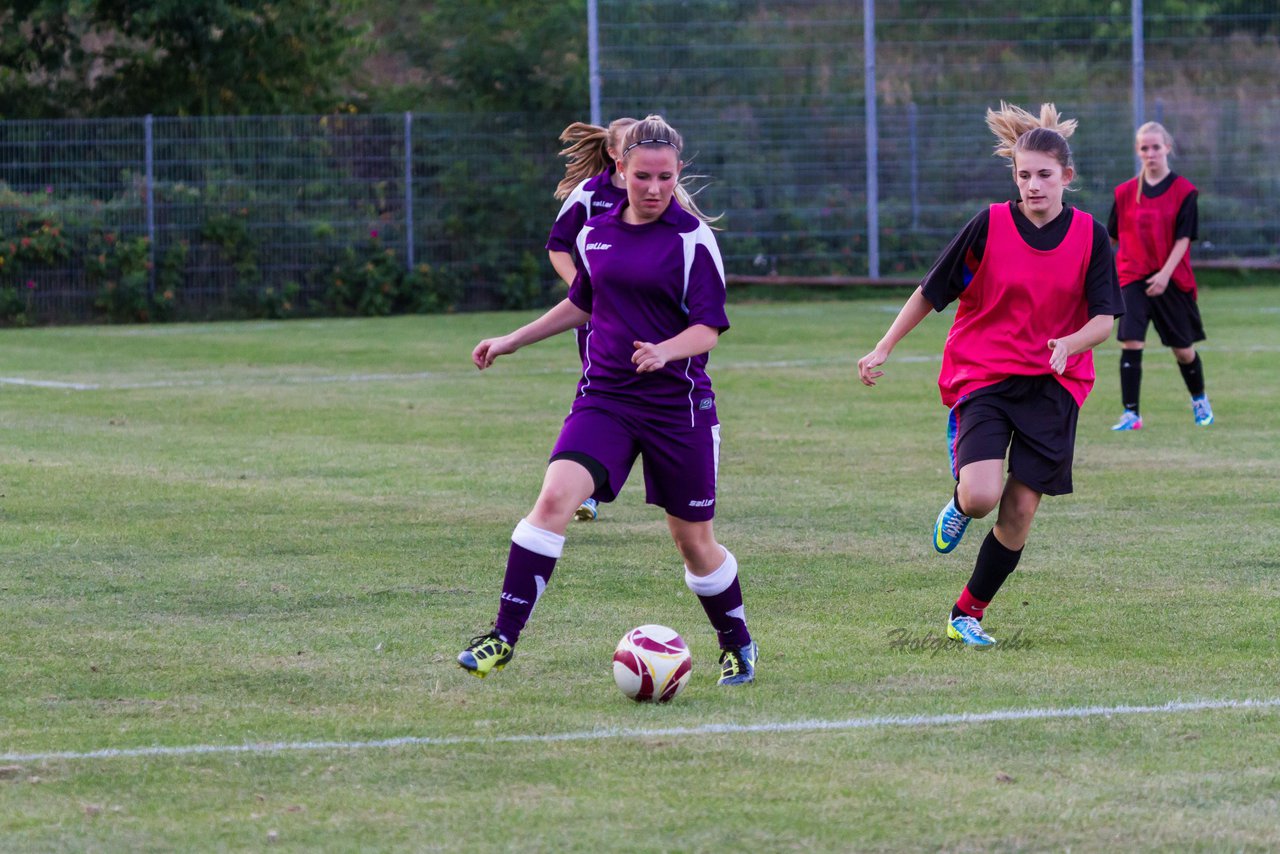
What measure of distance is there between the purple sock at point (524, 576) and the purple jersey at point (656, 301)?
0.47 metres

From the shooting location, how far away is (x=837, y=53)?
1034 inches

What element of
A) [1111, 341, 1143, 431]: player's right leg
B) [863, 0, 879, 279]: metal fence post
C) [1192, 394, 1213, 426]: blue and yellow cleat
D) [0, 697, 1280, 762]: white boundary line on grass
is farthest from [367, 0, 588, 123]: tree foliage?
[0, 697, 1280, 762]: white boundary line on grass

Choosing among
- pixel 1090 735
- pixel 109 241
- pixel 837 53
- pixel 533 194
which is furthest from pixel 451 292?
pixel 1090 735

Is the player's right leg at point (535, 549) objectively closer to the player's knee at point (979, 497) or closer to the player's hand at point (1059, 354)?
the player's knee at point (979, 497)

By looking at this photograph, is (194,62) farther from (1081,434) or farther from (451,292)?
(1081,434)

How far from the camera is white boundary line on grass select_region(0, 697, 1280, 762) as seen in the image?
466 cm

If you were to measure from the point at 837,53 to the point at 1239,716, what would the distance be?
2209 centimetres

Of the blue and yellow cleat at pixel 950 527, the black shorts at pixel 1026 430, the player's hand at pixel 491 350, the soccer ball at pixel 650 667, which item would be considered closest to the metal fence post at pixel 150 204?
the blue and yellow cleat at pixel 950 527

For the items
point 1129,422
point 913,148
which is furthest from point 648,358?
point 913,148

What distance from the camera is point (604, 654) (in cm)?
590

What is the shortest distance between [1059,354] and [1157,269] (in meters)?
7.34

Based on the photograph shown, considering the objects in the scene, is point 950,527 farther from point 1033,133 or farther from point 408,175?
point 408,175

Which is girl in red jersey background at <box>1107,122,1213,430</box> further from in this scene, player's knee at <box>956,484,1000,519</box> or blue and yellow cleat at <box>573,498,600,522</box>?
player's knee at <box>956,484,1000,519</box>

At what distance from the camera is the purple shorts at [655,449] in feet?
18.1
